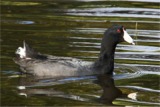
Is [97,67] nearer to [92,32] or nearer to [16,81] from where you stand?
[16,81]

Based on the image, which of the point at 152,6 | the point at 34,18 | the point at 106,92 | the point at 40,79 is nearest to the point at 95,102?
the point at 106,92

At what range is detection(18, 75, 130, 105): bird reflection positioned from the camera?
10.7m

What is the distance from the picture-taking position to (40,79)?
38.6 feet

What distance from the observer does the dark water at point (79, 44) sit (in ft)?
35.1

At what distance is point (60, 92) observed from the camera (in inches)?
430

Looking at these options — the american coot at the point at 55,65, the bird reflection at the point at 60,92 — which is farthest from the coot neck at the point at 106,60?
the bird reflection at the point at 60,92

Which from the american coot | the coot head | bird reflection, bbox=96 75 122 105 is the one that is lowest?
bird reflection, bbox=96 75 122 105

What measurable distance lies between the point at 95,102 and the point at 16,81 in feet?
5.63

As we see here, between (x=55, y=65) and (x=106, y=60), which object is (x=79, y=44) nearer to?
(x=106, y=60)

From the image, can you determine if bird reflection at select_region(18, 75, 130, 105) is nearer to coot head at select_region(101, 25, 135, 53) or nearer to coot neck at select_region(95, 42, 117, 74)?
coot neck at select_region(95, 42, 117, 74)

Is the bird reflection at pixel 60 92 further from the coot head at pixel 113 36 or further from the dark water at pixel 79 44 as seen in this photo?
the coot head at pixel 113 36

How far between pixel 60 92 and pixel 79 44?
3334 mm

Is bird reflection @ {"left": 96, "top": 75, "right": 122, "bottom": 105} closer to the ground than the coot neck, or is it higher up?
closer to the ground

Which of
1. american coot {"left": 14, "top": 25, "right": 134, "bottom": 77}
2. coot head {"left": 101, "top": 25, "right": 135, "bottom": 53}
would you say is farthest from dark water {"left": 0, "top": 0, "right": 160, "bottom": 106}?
coot head {"left": 101, "top": 25, "right": 135, "bottom": 53}
